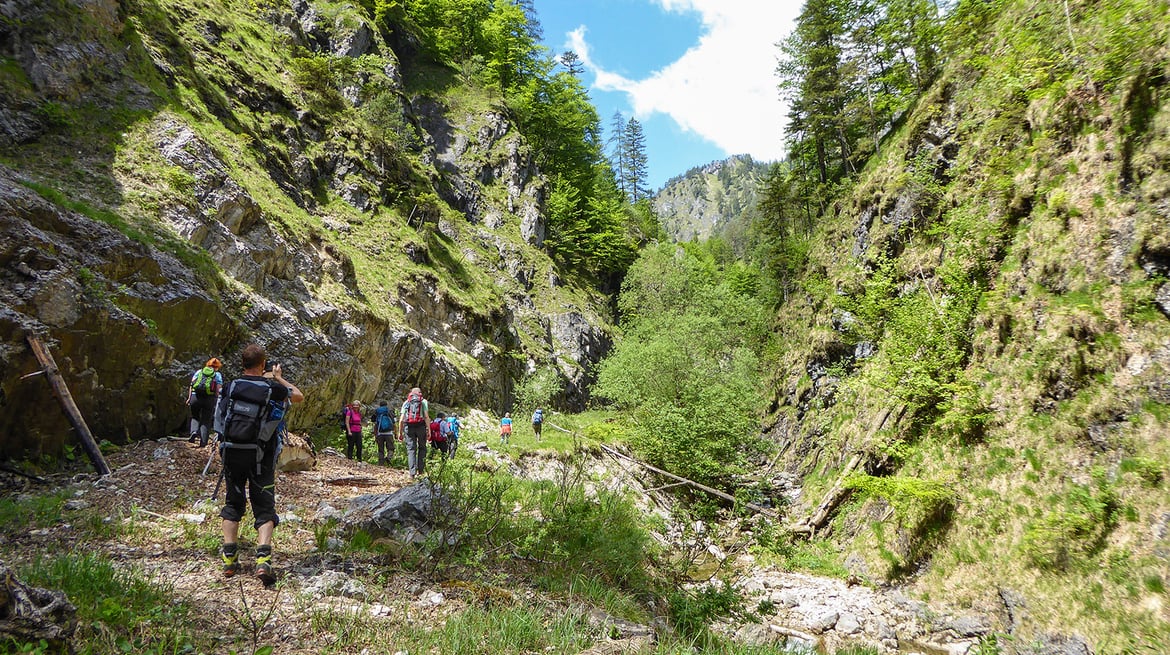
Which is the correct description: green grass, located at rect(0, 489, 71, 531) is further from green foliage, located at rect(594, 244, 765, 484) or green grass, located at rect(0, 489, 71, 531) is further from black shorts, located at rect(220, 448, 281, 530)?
green foliage, located at rect(594, 244, 765, 484)

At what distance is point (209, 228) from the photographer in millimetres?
12562

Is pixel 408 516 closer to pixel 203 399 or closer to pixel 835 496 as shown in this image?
pixel 203 399

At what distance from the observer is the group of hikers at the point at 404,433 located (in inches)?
445

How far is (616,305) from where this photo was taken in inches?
1907

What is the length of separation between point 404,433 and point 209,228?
746cm

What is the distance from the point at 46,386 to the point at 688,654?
941cm

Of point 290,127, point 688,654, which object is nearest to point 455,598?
point 688,654

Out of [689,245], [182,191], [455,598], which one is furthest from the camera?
[689,245]

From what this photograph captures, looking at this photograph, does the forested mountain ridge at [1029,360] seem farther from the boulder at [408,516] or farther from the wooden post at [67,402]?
the wooden post at [67,402]

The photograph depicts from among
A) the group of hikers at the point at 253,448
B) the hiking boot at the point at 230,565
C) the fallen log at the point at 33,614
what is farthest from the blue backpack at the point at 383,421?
the fallen log at the point at 33,614

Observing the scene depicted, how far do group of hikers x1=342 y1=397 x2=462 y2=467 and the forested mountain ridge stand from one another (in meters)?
9.79

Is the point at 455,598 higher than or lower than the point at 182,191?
lower

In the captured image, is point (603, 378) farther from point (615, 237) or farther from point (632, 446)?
point (615, 237)

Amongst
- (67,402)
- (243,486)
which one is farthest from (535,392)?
(243,486)
